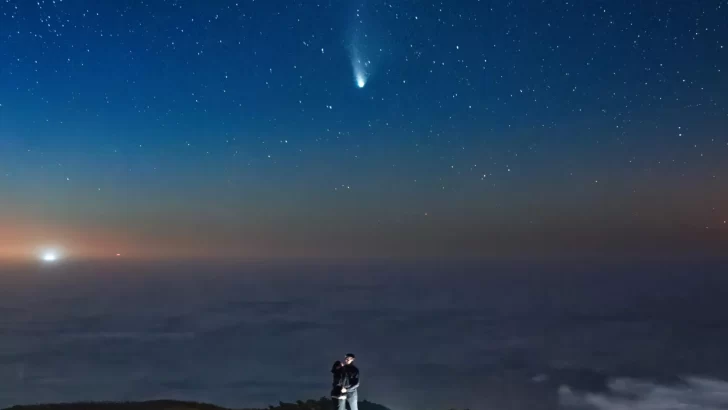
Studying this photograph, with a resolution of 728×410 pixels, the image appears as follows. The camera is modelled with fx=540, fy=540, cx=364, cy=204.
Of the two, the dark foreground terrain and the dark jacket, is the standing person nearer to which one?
the dark jacket

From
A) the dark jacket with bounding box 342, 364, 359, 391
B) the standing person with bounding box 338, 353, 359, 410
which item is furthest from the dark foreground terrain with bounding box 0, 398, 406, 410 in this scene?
the dark jacket with bounding box 342, 364, 359, 391

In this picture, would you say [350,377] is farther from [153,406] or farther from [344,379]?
[153,406]

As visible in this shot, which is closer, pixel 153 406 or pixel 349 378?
pixel 349 378

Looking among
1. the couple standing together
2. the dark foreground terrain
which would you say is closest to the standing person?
the couple standing together

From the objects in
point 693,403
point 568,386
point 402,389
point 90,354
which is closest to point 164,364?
point 90,354

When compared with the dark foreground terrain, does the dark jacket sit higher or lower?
higher

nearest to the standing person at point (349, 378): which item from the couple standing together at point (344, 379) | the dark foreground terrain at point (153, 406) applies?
the couple standing together at point (344, 379)

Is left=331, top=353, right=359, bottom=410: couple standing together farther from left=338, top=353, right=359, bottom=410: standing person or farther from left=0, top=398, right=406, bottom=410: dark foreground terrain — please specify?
left=0, top=398, right=406, bottom=410: dark foreground terrain

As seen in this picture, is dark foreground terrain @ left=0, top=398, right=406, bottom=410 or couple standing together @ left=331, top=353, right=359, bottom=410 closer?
couple standing together @ left=331, top=353, right=359, bottom=410

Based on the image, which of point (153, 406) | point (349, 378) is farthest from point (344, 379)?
point (153, 406)
